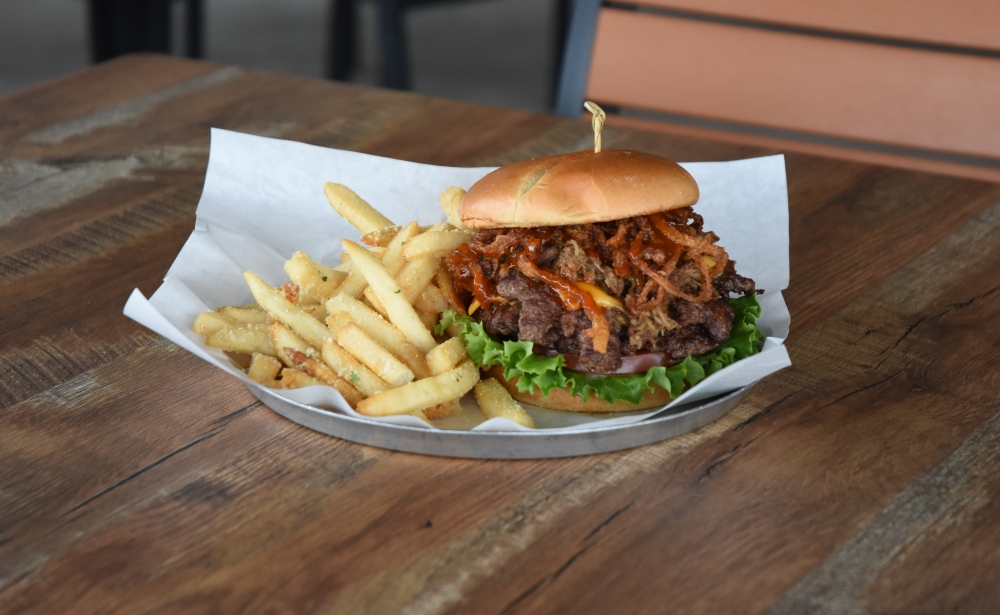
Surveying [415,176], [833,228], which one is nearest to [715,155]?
[833,228]

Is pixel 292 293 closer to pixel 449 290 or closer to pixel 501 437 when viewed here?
pixel 449 290

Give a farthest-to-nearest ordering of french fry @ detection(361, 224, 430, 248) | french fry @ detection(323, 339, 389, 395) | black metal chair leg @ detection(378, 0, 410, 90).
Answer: black metal chair leg @ detection(378, 0, 410, 90), french fry @ detection(361, 224, 430, 248), french fry @ detection(323, 339, 389, 395)

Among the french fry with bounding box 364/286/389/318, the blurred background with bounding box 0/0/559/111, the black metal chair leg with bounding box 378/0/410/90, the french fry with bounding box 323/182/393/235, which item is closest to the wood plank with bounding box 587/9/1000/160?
the french fry with bounding box 323/182/393/235

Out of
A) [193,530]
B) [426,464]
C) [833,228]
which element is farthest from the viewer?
[833,228]

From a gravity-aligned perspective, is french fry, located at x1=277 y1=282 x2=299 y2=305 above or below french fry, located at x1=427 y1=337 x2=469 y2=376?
below

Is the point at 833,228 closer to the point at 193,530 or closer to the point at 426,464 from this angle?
the point at 426,464

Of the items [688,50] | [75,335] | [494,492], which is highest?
[688,50]

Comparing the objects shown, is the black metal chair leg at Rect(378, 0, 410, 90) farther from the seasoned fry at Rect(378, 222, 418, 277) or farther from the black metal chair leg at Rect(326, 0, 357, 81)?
the seasoned fry at Rect(378, 222, 418, 277)
